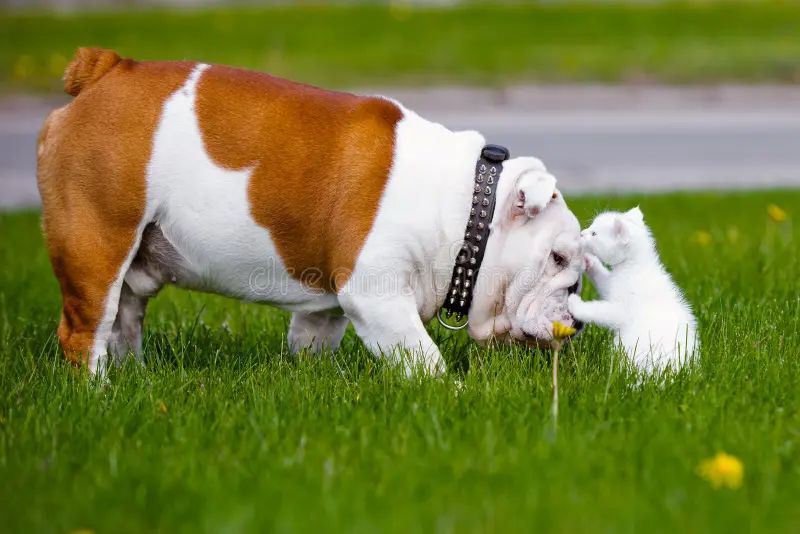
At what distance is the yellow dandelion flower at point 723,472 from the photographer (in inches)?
127

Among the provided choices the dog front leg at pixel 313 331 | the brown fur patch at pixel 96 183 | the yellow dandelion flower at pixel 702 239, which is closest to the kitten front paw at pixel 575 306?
the dog front leg at pixel 313 331

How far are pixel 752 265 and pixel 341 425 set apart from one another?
126 inches

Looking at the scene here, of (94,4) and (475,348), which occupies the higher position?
(94,4)

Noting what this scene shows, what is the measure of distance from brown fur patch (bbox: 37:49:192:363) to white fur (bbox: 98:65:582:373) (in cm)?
7

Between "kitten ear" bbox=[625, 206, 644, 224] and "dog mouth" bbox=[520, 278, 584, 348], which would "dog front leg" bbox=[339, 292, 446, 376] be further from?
"kitten ear" bbox=[625, 206, 644, 224]

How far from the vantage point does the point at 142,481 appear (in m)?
3.37

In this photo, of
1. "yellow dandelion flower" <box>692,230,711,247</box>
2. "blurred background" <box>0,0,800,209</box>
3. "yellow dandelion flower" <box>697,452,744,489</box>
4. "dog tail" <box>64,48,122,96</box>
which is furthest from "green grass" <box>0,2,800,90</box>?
"yellow dandelion flower" <box>697,452,744,489</box>

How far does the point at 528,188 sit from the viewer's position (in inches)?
172

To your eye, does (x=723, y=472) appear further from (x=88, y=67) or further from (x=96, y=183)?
(x=88, y=67)

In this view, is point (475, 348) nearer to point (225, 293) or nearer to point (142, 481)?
point (225, 293)

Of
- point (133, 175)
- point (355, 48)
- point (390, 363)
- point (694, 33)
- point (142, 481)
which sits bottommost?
point (142, 481)

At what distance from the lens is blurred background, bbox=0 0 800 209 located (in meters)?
10.8

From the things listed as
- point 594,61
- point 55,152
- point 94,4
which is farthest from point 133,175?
point 94,4

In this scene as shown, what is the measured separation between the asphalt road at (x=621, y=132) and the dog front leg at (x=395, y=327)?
4.85 metres
